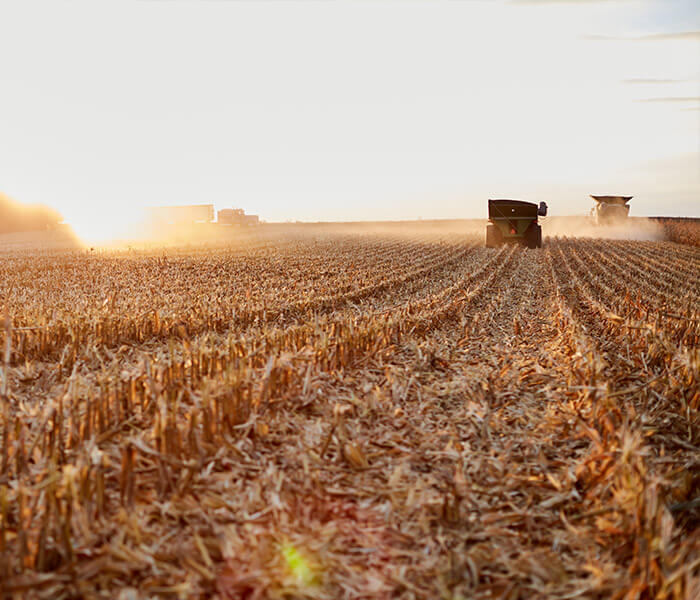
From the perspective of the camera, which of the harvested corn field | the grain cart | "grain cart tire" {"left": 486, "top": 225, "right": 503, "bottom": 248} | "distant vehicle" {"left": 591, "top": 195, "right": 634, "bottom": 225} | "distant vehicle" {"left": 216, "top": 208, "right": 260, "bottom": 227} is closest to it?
the harvested corn field

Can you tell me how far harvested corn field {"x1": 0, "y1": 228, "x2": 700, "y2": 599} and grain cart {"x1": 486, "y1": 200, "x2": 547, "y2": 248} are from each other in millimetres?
21307

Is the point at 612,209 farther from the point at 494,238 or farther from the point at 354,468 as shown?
the point at 354,468

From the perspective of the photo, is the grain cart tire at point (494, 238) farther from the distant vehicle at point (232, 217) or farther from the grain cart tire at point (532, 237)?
the distant vehicle at point (232, 217)

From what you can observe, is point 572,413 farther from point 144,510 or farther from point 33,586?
point 33,586

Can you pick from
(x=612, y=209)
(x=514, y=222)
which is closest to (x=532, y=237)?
(x=514, y=222)

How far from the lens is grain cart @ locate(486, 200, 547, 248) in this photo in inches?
1169

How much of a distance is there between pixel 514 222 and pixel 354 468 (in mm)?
27498

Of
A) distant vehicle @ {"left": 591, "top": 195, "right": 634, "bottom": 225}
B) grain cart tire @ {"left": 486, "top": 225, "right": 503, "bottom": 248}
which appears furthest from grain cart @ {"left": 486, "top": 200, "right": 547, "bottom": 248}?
distant vehicle @ {"left": 591, "top": 195, "right": 634, "bottom": 225}

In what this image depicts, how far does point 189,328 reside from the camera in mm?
9914

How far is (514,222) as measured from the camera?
29859 millimetres

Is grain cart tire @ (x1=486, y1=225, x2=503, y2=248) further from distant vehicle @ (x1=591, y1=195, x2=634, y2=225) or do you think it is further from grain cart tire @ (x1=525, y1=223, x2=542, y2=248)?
distant vehicle @ (x1=591, y1=195, x2=634, y2=225)

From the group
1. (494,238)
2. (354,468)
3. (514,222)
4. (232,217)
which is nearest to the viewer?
(354,468)

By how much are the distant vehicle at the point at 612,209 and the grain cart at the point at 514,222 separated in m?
22.5

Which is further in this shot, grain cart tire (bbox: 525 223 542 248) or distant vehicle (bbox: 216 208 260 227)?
distant vehicle (bbox: 216 208 260 227)
